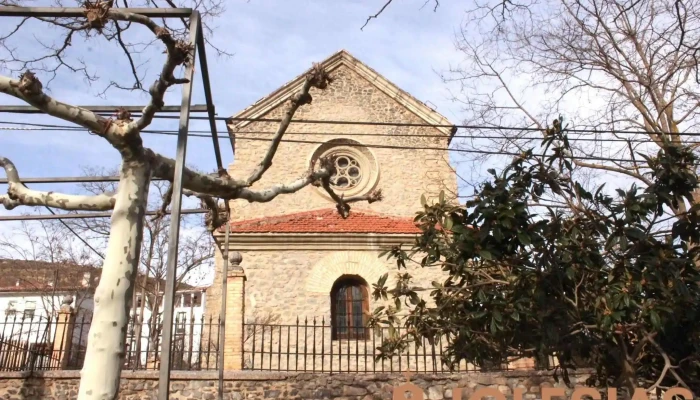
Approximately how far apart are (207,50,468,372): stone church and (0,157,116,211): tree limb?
577 centimetres

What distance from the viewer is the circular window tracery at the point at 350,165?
50.4 feet

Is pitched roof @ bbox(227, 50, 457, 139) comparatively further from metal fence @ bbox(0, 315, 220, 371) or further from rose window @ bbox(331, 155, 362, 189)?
metal fence @ bbox(0, 315, 220, 371)

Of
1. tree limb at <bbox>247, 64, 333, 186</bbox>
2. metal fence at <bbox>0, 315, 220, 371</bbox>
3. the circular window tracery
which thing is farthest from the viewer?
the circular window tracery

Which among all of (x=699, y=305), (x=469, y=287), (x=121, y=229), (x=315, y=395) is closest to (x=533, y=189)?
(x=469, y=287)

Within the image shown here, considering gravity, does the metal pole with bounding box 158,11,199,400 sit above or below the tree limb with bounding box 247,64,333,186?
below

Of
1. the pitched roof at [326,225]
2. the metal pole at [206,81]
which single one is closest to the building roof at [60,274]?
the pitched roof at [326,225]

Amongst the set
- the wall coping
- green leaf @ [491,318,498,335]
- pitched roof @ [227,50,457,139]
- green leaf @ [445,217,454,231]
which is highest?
pitched roof @ [227,50,457,139]

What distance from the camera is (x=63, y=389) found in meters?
8.92

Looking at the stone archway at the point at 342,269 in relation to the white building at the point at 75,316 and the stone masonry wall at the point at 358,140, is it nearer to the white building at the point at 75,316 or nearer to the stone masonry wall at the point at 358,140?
the stone masonry wall at the point at 358,140

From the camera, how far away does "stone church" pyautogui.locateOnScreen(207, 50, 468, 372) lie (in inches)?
488

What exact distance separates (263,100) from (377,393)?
9.38 metres

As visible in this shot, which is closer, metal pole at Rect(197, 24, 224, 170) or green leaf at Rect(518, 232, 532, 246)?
metal pole at Rect(197, 24, 224, 170)

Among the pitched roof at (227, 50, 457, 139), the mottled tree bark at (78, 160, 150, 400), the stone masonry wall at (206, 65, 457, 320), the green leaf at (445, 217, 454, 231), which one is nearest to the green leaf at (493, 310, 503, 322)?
the green leaf at (445, 217, 454, 231)

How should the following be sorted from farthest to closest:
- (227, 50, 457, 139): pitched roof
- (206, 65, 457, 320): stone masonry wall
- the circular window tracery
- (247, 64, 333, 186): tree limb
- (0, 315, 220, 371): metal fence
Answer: (227, 50, 457, 139): pitched roof < the circular window tracery < (206, 65, 457, 320): stone masonry wall < (0, 315, 220, 371): metal fence < (247, 64, 333, 186): tree limb
